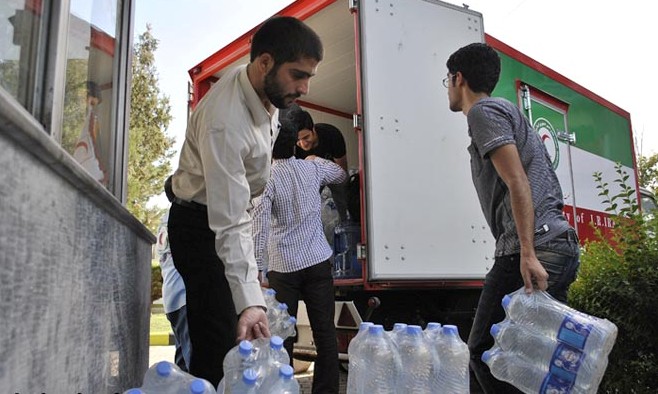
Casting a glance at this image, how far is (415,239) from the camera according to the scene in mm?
3494

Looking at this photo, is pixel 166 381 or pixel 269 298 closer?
pixel 166 381

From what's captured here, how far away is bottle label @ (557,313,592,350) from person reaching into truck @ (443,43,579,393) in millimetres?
167

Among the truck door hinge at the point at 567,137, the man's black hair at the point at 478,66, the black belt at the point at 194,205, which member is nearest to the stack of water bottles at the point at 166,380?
the black belt at the point at 194,205

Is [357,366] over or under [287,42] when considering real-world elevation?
under

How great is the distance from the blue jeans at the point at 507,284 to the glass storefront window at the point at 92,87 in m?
1.78

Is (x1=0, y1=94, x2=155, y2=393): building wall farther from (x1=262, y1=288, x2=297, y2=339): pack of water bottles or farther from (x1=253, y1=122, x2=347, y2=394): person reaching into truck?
(x1=253, y1=122, x2=347, y2=394): person reaching into truck

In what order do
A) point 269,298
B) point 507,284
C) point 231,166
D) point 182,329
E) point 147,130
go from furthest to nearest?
point 147,130, point 182,329, point 269,298, point 507,284, point 231,166

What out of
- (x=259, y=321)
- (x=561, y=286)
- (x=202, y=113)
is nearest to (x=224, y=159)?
(x=202, y=113)

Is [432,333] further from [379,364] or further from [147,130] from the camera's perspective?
[147,130]

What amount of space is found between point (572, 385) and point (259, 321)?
4.13 feet

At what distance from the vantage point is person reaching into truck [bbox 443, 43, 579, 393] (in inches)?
87.1

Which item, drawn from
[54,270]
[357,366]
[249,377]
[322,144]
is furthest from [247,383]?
[322,144]

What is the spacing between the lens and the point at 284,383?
1.66 meters

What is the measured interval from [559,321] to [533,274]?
23cm
